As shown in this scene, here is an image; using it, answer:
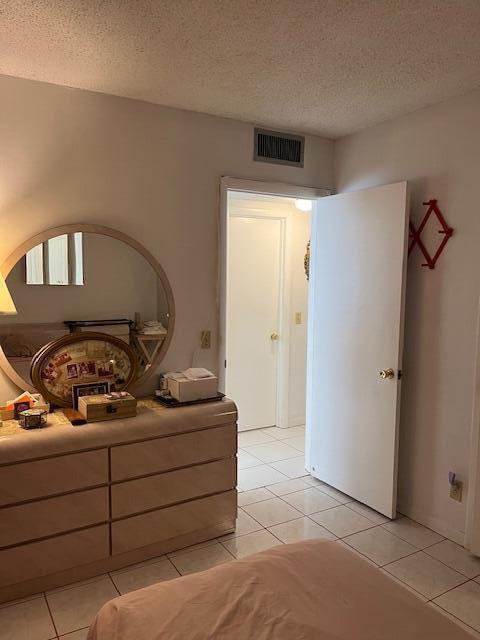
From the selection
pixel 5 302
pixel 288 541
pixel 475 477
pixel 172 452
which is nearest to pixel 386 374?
pixel 475 477

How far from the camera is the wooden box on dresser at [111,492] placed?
218cm

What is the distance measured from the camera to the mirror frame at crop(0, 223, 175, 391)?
98.6 inches

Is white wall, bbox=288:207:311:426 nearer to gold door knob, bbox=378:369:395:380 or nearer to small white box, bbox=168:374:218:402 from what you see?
gold door knob, bbox=378:369:395:380

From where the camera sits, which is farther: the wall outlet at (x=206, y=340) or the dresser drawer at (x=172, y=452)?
the wall outlet at (x=206, y=340)

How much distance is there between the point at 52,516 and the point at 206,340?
4.39 ft

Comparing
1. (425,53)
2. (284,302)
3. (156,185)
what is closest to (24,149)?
(156,185)

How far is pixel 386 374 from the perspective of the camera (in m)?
2.95

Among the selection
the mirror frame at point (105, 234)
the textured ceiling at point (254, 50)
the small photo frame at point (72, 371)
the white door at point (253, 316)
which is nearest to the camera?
the textured ceiling at point (254, 50)

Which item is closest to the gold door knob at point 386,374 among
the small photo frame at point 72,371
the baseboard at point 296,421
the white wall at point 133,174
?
the white wall at point 133,174

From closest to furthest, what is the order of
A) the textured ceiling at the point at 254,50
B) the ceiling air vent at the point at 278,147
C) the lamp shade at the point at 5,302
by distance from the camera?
1. the textured ceiling at the point at 254,50
2. the lamp shade at the point at 5,302
3. the ceiling air vent at the point at 278,147

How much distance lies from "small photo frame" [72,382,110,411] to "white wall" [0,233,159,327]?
0.37 m

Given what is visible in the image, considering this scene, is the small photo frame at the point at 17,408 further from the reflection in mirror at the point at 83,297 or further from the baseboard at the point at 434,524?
the baseboard at the point at 434,524

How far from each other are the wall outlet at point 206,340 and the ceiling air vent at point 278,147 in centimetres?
120

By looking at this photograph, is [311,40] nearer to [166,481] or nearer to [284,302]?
[166,481]
